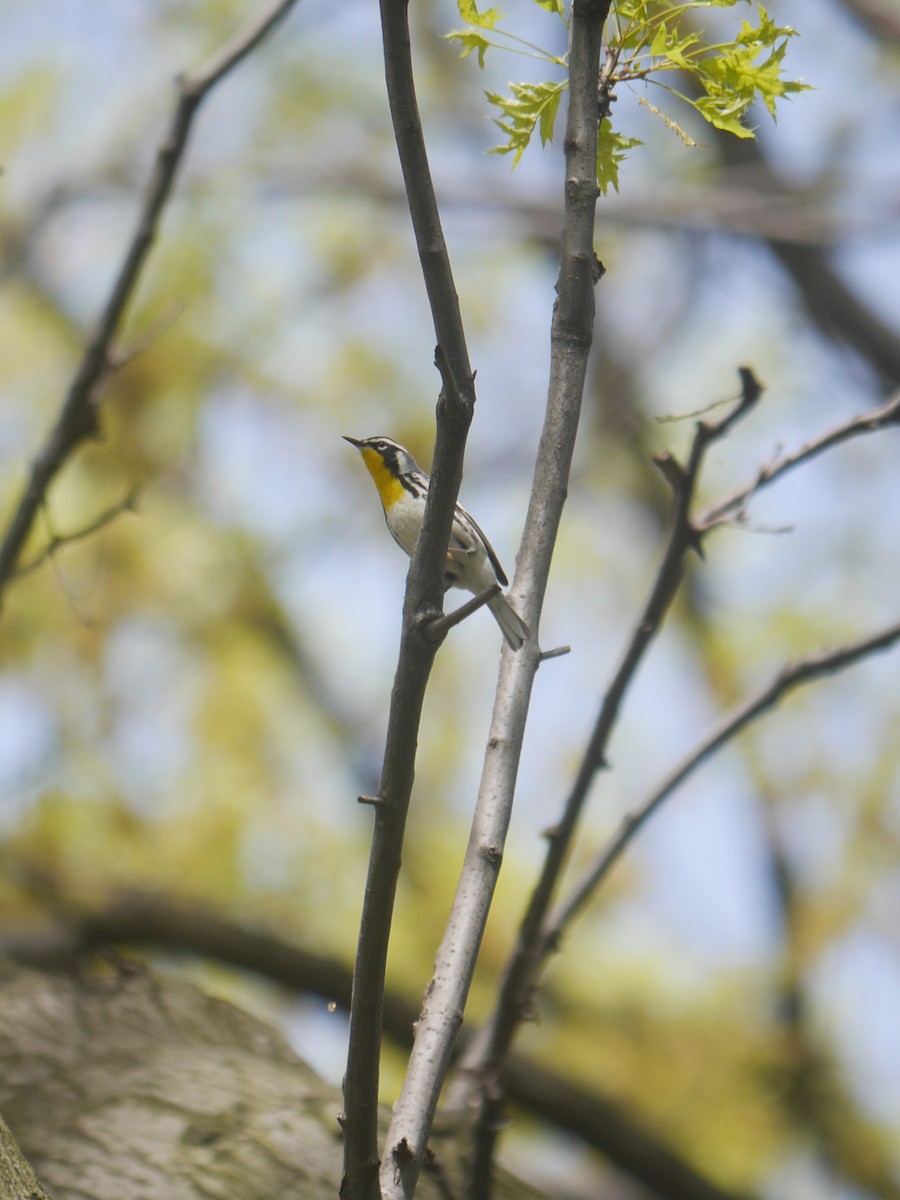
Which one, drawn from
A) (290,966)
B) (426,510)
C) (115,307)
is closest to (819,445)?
(426,510)

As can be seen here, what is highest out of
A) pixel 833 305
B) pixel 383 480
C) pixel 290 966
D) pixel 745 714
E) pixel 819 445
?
pixel 833 305

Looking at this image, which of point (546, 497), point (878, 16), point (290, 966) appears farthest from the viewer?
point (878, 16)

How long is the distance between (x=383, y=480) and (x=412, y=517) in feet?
0.93

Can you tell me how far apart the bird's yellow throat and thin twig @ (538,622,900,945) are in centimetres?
92

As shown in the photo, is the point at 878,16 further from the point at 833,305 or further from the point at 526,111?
the point at 526,111

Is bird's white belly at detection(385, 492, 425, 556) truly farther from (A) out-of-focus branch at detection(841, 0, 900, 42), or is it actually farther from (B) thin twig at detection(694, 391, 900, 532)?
(A) out-of-focus branch at detection(841, 0, 900, 42)

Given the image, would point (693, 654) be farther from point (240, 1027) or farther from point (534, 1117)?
point (240, 1027)

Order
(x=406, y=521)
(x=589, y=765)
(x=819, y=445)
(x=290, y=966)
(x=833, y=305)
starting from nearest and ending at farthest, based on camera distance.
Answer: (x=819, y=445) → (x=589, y=765) → (x=406, y=521) → (x=290, y=966) → (x=833, y=305)

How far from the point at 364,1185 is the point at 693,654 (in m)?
8.53

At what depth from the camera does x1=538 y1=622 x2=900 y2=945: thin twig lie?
2547 millimetres

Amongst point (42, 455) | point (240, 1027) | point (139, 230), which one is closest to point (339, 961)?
point (240, 1027)

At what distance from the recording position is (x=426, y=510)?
51.8 inches

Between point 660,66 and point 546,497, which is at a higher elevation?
point 660,66

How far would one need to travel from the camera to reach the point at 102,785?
24.9 ft
